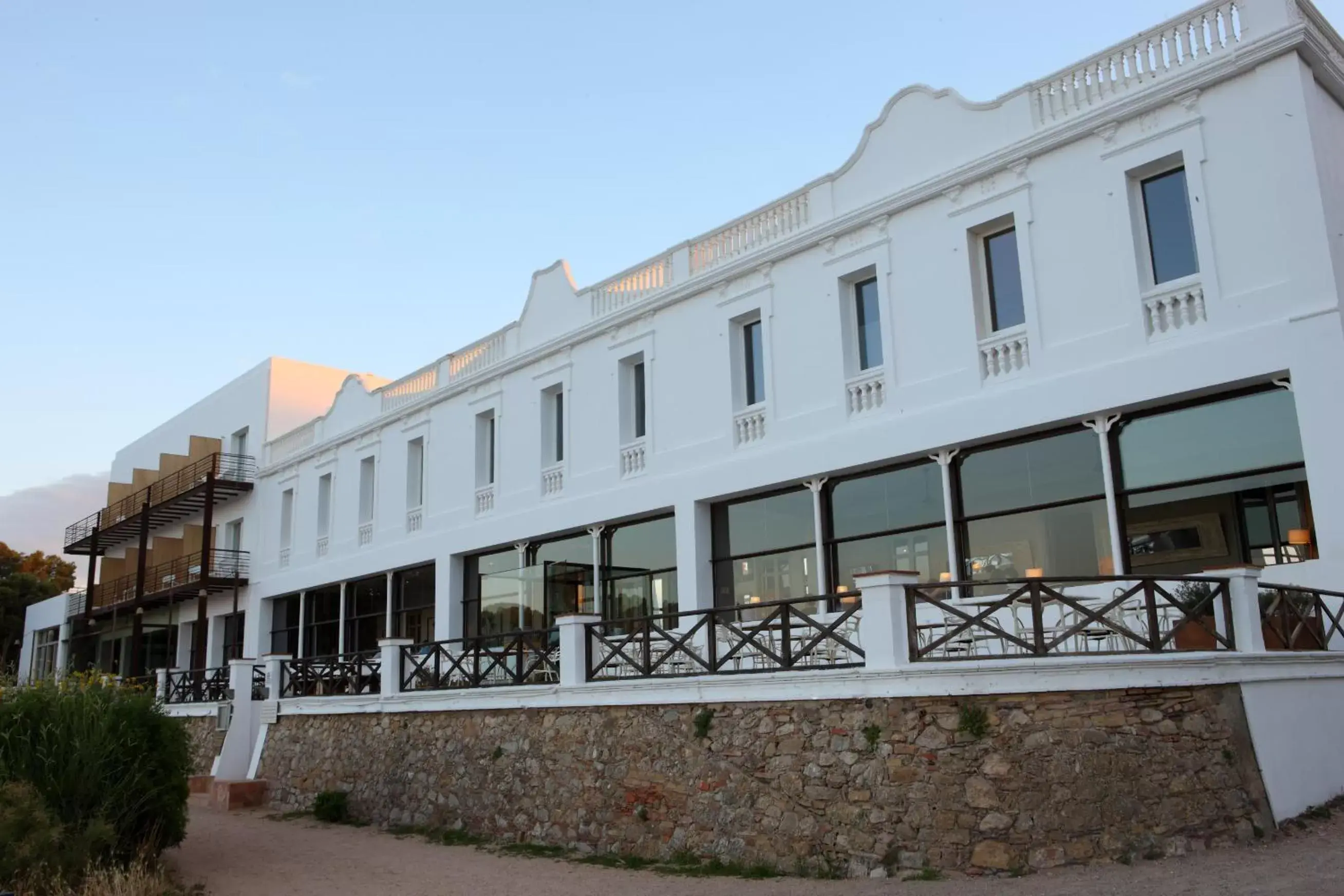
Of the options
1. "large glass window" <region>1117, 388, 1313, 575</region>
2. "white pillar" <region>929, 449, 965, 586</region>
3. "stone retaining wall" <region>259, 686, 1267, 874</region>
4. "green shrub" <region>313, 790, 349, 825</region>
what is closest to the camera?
"stone retaining wall" <region>259, 686, 1267, 874</region>

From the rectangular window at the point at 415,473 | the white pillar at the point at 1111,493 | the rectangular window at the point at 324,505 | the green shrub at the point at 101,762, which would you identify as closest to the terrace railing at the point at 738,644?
the white pillar at the point at 1111,493

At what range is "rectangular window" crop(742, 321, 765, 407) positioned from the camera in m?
18.0

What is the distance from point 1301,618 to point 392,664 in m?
13.1

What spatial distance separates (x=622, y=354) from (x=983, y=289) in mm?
7230

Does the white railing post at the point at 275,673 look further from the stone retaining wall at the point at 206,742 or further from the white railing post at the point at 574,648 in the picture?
the white railing post at the point at 574,648

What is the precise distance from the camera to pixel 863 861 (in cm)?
1058

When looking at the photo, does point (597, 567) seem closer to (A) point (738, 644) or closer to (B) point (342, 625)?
(A) point (738, 644)

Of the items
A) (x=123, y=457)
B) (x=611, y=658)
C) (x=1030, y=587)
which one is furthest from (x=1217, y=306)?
(x=123, y=457)

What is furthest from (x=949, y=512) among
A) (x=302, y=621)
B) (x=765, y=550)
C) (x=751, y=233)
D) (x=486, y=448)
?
(x=302, y=621)

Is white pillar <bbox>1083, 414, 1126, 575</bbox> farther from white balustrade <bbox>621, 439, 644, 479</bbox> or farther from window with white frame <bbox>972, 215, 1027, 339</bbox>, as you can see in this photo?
white balustrade <bbox>621, 439, 644, 479</bbox>

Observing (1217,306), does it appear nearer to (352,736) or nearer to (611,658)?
(611,658)

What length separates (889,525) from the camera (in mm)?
15867

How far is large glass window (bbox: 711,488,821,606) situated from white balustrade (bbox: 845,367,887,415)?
1.62 m

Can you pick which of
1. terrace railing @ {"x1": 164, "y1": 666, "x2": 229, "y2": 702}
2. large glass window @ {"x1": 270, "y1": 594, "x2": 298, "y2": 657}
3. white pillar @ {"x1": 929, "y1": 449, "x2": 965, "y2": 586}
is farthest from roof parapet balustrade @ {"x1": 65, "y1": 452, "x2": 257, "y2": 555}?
white pillar @ {"x1": 929, "y1": 449, "x2": 965, "y2": 586}
